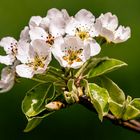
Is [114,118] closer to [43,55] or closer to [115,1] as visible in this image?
[43,55]

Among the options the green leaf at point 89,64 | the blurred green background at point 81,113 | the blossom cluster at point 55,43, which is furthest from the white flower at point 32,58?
the blurred green background at point 81,113

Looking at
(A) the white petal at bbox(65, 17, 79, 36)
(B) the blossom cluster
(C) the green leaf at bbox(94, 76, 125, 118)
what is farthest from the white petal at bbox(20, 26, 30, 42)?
(C) the green leaf at bbox(94, 76, 125, 118)

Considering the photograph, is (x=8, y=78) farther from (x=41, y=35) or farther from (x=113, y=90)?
(x=113, y=90)

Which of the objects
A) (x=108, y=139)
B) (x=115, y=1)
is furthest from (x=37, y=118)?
(x=115, y=1)

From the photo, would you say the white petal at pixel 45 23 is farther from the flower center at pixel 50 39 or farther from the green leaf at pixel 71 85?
the green leaf at pixel 71 85

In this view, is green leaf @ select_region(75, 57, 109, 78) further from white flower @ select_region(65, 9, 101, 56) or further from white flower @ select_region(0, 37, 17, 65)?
white flower @ select_region(0, 37, 17, 65)

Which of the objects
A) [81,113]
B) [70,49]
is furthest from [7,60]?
[81,113]
